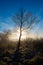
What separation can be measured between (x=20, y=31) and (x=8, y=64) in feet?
40.5

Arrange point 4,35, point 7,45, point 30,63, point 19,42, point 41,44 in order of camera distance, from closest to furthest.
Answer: point 30,63 < point 41,44 < point 7,45 < point 19,42 < point 4,35

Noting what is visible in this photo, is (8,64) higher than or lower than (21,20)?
lower

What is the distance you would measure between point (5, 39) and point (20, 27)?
3.37 meters

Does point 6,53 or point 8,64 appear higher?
point 6,53

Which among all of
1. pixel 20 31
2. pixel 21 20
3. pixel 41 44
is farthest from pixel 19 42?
pixel 41 44

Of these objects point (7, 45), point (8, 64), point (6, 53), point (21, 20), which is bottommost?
point (8, 64)

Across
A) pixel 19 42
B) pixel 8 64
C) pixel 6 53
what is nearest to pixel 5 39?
pixel 19 42

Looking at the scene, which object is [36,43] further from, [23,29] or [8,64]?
[8,64]

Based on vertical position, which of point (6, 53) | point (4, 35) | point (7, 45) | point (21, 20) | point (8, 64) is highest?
point (21, 20)

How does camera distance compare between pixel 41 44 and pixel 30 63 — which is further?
pixel 41 44

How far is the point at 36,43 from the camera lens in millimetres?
21578

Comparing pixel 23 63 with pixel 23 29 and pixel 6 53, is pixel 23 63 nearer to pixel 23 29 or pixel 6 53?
pixel 6 53

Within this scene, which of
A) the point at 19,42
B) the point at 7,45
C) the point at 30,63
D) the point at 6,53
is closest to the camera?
the point at 30,63

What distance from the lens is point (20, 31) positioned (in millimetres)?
25781
